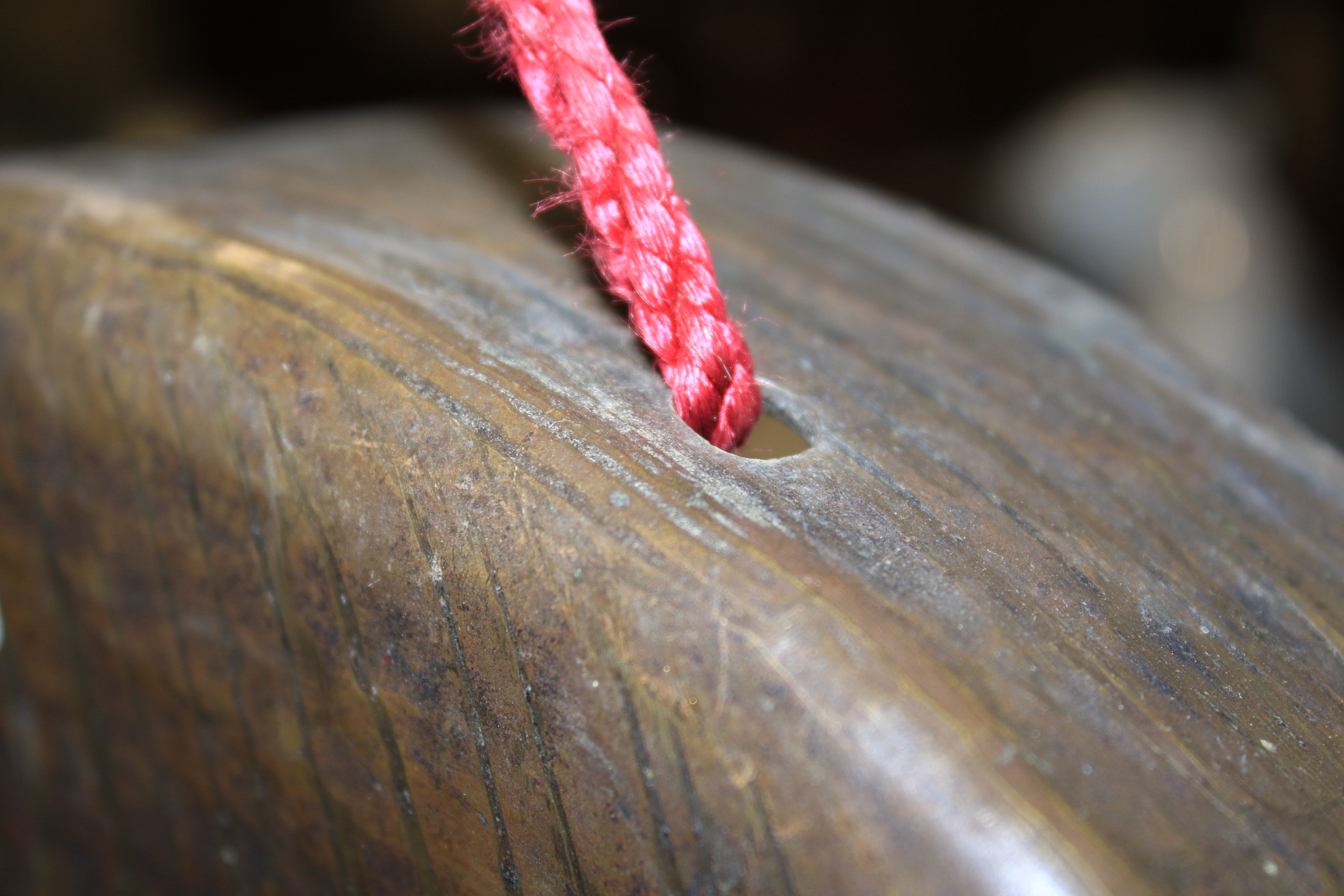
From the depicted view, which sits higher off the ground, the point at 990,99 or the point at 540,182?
the point at 990,99

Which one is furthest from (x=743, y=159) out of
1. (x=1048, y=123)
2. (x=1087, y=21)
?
(x=1087, y=21)

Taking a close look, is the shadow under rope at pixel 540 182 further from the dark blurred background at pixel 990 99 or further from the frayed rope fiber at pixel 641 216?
the dark blurred background at pixel 990 99

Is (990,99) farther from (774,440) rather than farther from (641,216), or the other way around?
(641,216)

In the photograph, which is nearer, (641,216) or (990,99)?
(641,216)

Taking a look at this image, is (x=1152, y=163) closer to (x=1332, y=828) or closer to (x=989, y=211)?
(x=989, y=211)

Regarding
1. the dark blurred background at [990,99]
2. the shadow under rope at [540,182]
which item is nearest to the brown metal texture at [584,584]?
the shadow under rope at [540,182]

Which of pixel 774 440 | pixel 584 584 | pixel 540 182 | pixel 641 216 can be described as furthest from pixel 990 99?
pixel 584 584
